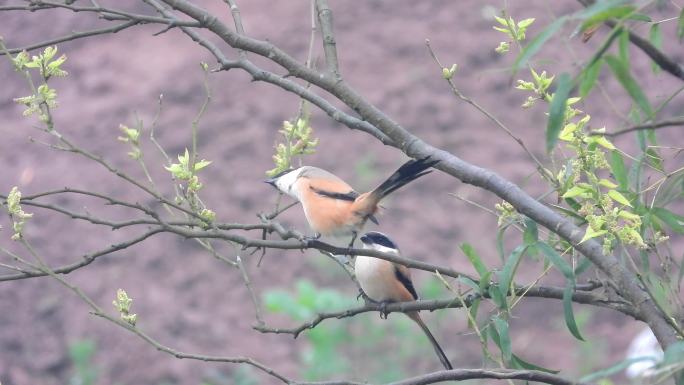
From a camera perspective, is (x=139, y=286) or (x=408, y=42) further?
(x=408, y=42)

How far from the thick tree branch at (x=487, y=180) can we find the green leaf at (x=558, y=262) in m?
0.05

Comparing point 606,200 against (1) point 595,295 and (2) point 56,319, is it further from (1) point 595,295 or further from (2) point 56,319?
(2) point 56,319

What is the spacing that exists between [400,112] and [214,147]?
138 cm

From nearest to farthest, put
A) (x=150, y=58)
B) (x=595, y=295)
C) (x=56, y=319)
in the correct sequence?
(x=595, y=295), (x=56, y=319), (x=150, y=58)

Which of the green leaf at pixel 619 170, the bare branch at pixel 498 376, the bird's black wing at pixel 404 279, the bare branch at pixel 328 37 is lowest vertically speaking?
the bare branch at pixel 498 376

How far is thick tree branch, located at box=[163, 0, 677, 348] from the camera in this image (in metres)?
2.05

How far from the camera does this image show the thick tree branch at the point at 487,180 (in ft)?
6.72

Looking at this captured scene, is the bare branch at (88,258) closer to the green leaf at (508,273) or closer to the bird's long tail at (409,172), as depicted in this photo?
the bird's long tail at (409,172)

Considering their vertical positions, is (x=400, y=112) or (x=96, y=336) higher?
(x=400, y=112)

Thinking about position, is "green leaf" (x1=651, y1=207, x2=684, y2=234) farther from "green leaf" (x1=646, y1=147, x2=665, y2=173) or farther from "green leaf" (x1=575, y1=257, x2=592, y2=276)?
"green leaf" (x1=575, y1=257, x2=592, y2=276)

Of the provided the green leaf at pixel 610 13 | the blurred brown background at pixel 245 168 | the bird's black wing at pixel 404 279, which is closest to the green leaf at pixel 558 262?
the green leaf at pixel 610 13

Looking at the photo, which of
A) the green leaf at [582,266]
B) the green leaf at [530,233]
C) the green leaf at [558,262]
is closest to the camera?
the green leaf at [558,262]

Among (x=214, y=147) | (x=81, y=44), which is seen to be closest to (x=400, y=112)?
(x=214, y=147)

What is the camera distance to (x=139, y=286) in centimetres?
651
